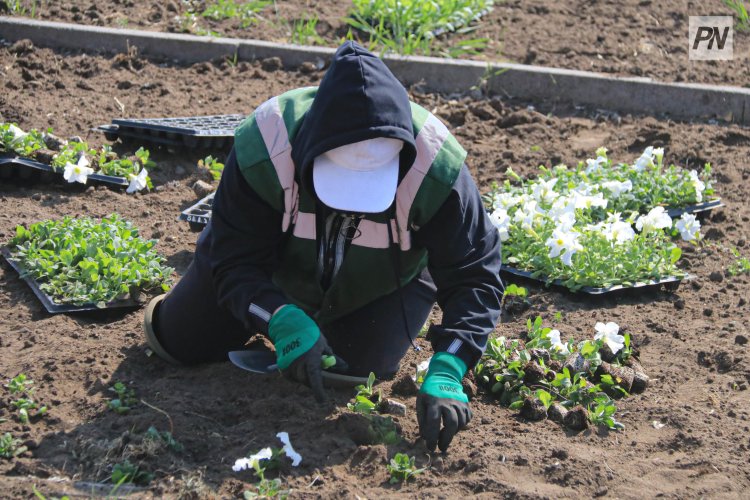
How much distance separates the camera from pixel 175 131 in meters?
4.90

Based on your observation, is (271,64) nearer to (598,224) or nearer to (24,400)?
(598,224)

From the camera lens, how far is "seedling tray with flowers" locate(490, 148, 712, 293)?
410 cm

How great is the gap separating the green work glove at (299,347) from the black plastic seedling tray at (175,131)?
204 centimetres

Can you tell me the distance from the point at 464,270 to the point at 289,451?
30.9 inches

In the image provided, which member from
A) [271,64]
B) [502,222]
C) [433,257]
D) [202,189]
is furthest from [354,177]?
[271,64]

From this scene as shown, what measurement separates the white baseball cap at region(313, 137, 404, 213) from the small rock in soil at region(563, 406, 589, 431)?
100cm

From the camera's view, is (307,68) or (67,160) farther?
(307,68)

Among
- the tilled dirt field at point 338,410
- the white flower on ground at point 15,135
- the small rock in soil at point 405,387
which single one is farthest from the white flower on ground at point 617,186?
the white flower on ground at point 15,135

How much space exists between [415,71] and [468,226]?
3.10 meters

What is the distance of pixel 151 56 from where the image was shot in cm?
Result: 613

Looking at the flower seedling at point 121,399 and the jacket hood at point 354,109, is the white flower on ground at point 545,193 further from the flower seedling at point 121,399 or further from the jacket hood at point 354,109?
the flower seedling at point 121,399

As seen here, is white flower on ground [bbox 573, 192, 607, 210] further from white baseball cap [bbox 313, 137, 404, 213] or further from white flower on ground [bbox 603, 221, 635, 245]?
white baseball cap [bbox 313, 137, 404, 213]

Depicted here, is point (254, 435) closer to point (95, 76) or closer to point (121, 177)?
point (121, 177)

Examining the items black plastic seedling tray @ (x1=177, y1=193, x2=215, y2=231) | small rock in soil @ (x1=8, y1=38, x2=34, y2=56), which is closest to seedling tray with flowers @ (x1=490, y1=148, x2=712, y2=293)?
black plastic seedling tray @ (x1=177, y1=193, x2=215, y2=231)
